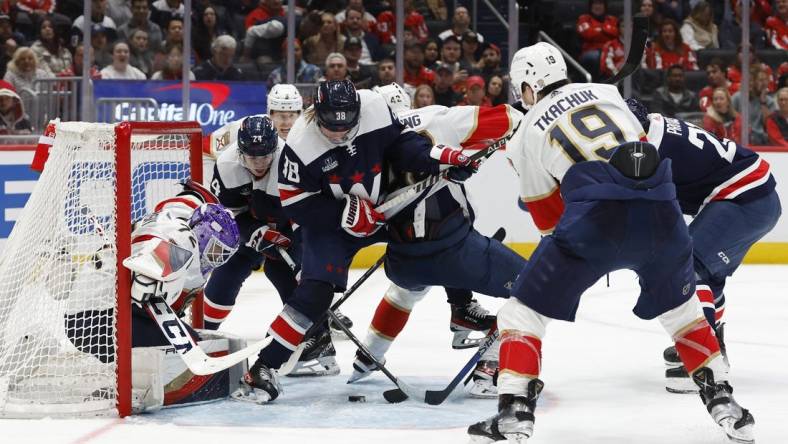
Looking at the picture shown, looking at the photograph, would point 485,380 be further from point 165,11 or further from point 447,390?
point 165,11

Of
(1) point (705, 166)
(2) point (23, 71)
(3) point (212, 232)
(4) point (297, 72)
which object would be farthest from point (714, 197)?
(2) point (23, 71)

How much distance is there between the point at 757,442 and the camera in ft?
9.97

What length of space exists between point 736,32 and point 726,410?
535cm

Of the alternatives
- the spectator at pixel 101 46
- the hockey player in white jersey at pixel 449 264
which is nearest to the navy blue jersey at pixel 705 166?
the hockey player in white jersey at pixel 449 264

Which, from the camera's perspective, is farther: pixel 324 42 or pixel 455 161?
pixel 324 42

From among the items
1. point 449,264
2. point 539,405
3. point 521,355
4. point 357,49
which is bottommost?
point 539,405

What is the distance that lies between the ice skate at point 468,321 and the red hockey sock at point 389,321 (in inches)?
8.8

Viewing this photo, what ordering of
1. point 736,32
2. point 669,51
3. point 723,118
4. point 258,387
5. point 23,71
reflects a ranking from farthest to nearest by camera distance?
point 669,51 → point 736,32 → point 723,118 → point 23,71 → point 258,387

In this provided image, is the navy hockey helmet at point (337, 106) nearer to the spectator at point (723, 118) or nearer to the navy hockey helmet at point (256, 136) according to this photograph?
the navy hockey helmet at point (256, 136)

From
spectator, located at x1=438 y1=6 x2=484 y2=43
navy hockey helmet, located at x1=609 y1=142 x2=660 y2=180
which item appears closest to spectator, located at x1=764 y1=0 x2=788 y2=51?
spectator, located at x1=438 y1=6 x2=484 y2=43

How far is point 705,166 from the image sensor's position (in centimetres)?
389

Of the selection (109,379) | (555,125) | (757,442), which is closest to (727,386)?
(757,442)

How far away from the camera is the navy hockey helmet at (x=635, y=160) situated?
275 centimetres

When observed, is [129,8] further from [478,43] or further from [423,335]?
[423,335]
